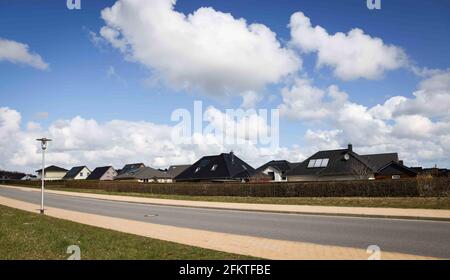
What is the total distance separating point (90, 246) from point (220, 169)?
45290 mm

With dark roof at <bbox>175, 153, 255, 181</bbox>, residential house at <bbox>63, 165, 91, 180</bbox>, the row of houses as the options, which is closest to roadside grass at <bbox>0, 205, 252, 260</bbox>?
the row of houses

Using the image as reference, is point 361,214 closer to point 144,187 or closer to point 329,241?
point 329,241

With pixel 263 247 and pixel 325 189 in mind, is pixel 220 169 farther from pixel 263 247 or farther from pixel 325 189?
pixel 263 247

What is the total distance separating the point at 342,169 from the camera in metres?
45.0

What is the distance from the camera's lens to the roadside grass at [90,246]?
8594mm

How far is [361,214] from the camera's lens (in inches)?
651

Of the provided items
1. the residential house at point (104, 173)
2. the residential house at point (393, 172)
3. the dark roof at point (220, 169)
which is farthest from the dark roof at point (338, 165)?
the residential house at point (104, 173)

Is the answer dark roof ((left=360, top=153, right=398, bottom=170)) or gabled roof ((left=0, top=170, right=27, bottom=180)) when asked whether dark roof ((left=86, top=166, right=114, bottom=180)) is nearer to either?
gabled roof ((left=0, top=170, right=27, bottom=180))

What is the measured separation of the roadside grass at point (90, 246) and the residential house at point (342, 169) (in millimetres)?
35978

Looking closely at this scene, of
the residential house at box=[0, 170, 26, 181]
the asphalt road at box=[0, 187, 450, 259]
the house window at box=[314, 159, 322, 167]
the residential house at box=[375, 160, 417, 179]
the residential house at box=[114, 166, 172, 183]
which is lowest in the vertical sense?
the residential house at box=[0, 170, 26, 181]

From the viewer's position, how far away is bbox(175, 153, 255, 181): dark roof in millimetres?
53625

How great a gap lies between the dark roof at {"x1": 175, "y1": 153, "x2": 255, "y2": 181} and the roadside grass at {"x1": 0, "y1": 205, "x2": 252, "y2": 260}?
40.7 meters

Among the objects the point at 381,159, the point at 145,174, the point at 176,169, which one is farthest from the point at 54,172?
the point at 381,159
